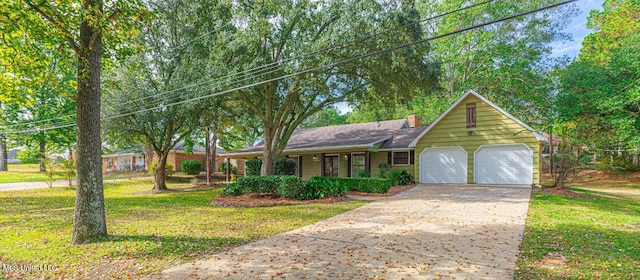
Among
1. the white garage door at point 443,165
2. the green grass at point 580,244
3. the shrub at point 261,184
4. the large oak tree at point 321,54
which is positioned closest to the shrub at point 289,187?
the shrub at point 261,184

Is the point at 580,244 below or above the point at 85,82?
below

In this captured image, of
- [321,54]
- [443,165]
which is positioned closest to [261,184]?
[321,54]

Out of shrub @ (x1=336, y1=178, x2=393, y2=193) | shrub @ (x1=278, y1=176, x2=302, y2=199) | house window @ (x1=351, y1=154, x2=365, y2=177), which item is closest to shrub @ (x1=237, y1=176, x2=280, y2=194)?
shrub @ (x1=278, y1=176, x2=302, y2=199)

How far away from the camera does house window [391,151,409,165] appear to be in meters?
17.4

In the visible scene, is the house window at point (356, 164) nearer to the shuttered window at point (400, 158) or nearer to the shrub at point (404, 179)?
the shuttered window at point (400, 158)

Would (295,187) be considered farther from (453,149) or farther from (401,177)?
(453,149)

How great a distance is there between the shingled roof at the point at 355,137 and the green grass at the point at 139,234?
7682mm

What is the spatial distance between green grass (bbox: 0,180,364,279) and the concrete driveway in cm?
67

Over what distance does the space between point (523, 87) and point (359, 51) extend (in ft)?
49.2

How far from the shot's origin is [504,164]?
14359 mm

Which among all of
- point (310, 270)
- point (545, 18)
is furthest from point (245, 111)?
point (545, 18)

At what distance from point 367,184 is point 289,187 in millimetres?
3525

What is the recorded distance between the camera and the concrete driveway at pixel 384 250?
13.1ft

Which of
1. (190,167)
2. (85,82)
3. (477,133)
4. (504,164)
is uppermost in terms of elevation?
(85,82)
